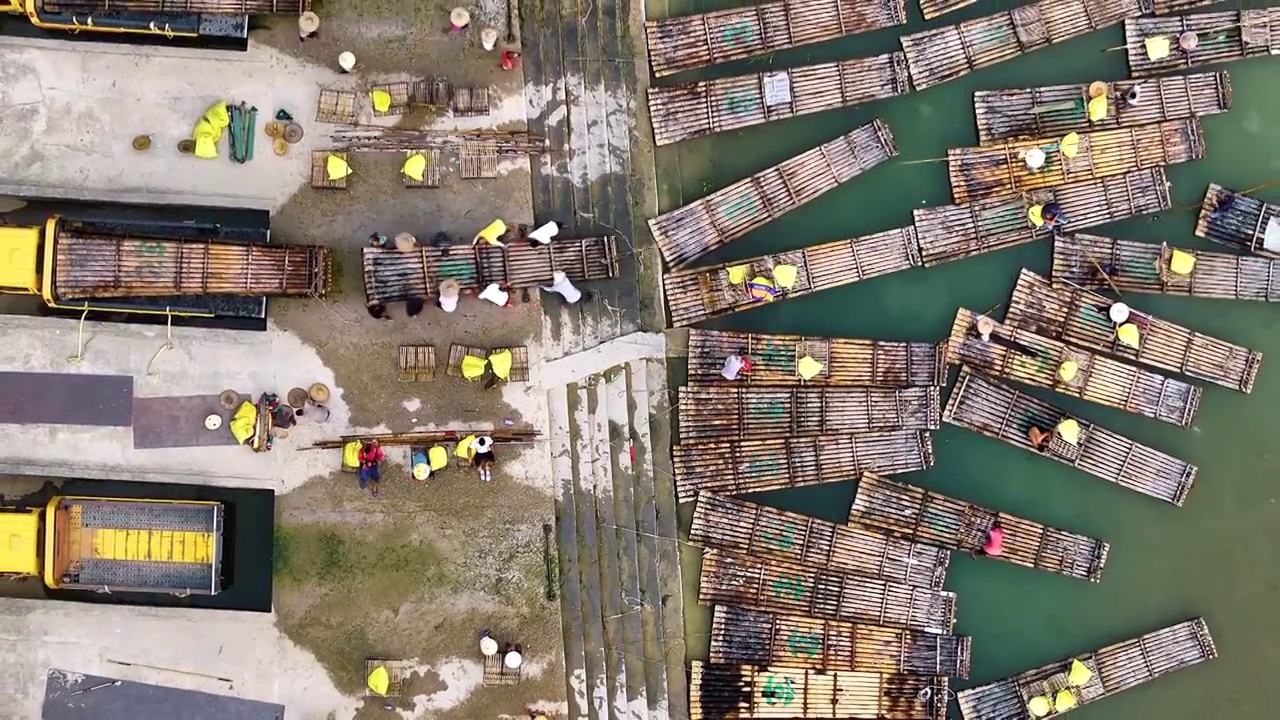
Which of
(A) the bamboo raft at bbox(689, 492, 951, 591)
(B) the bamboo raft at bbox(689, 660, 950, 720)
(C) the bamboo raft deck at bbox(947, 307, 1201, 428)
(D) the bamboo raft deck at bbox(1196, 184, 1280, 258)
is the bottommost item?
(B) the bamboo raft at bbox(689, 660, 950, 720)

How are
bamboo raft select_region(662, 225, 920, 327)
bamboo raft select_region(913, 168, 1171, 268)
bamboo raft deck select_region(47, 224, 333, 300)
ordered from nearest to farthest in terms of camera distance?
bamboo raft deck select_region(47, 224, 333, 300), bamboo raft select_region(662, 225, 920, 327), bamboo raft select_region(913, 168, 1171, 268)

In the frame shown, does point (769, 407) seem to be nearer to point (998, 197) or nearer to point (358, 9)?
point (998, 197)

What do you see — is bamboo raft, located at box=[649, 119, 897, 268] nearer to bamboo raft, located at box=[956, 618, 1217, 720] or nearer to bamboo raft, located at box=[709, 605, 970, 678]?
bamboo raft, located at box=[709, 605, 970, 678]

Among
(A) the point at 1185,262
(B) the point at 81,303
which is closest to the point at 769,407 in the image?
(A) the point at 1185,262

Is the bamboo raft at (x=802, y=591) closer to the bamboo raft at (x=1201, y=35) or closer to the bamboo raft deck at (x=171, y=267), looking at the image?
the bamboo raft deck at (x=171, y=267)

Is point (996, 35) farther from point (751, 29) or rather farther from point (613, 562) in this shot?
point (613, 562)

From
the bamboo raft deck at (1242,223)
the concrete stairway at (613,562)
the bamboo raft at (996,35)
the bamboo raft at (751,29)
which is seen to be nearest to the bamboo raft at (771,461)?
the concrete stairway at (613,562)

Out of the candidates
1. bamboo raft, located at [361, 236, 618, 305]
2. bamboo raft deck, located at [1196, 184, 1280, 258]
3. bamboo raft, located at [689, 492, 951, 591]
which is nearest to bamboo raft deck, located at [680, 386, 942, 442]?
bamboo raft, located at [689, 492, 951, 591]
